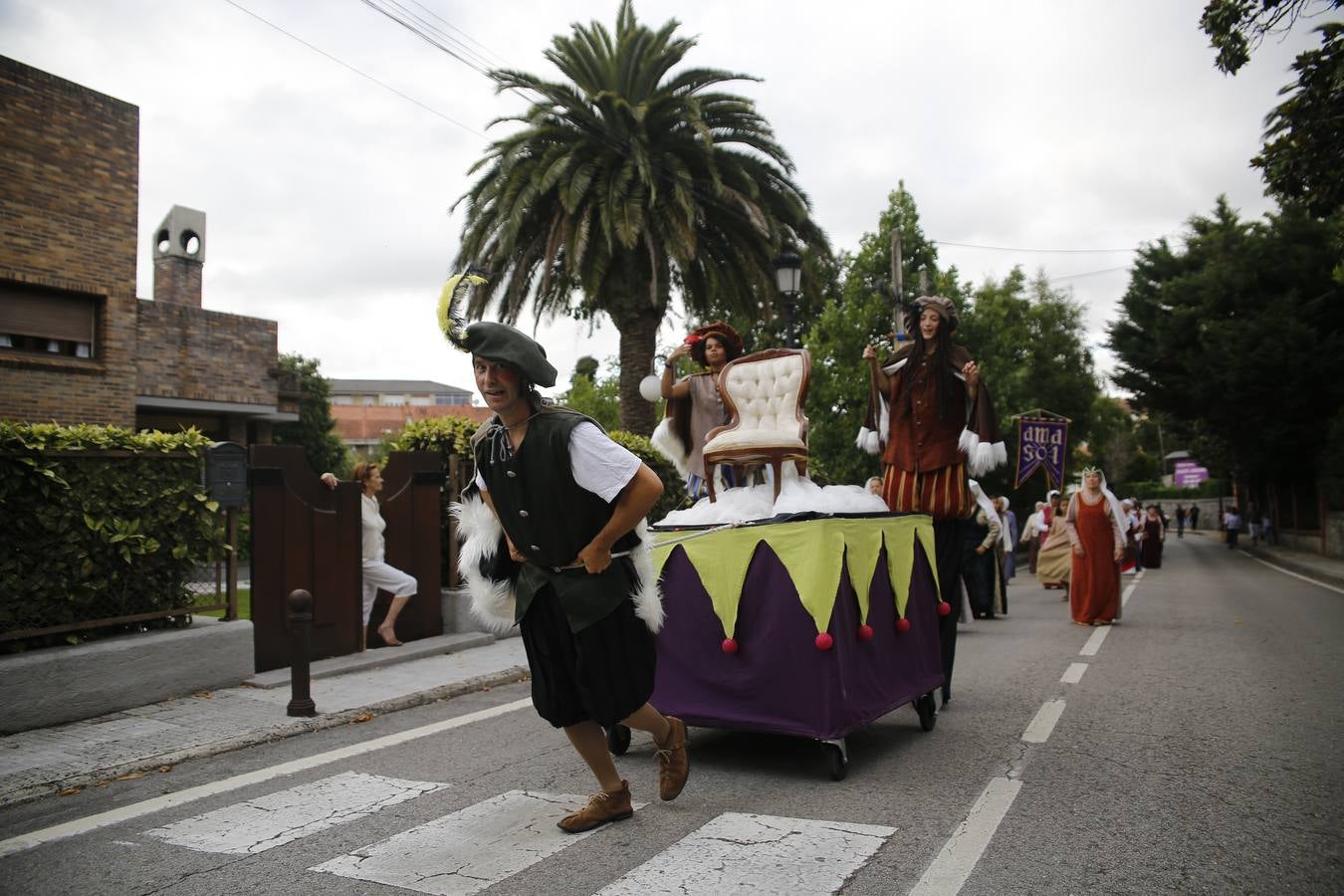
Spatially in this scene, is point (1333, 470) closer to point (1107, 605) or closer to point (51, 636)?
point (1107, 605)

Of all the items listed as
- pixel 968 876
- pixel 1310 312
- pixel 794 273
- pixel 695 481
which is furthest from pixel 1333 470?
pixel 968 876

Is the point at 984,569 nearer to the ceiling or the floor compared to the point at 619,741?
nearer to the ceiling

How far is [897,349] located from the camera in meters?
6.50

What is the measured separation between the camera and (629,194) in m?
16.4

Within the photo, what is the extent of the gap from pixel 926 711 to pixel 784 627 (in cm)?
157

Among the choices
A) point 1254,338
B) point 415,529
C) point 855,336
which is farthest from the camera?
point 1254,338

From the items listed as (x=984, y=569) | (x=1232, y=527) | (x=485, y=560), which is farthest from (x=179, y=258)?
(x=1232, y=527)

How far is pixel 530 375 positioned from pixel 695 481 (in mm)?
4367

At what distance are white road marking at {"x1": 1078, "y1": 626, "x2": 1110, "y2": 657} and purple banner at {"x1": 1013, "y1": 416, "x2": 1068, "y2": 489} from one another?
426 inches

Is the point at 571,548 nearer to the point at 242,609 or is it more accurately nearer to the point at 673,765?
the point at 673,765

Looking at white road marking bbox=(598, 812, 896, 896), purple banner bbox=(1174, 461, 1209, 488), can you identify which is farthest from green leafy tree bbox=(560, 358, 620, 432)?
purple banner bbox=(1174, 461, 1209, 488)

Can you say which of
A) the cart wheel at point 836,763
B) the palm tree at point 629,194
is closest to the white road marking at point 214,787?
the cart wheel at point 836,763

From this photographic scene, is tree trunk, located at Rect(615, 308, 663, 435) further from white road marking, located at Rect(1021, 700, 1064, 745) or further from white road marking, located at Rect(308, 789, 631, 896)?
white road marking, located at Rect(308, 789, 631, 896)

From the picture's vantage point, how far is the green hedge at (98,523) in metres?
6.39
